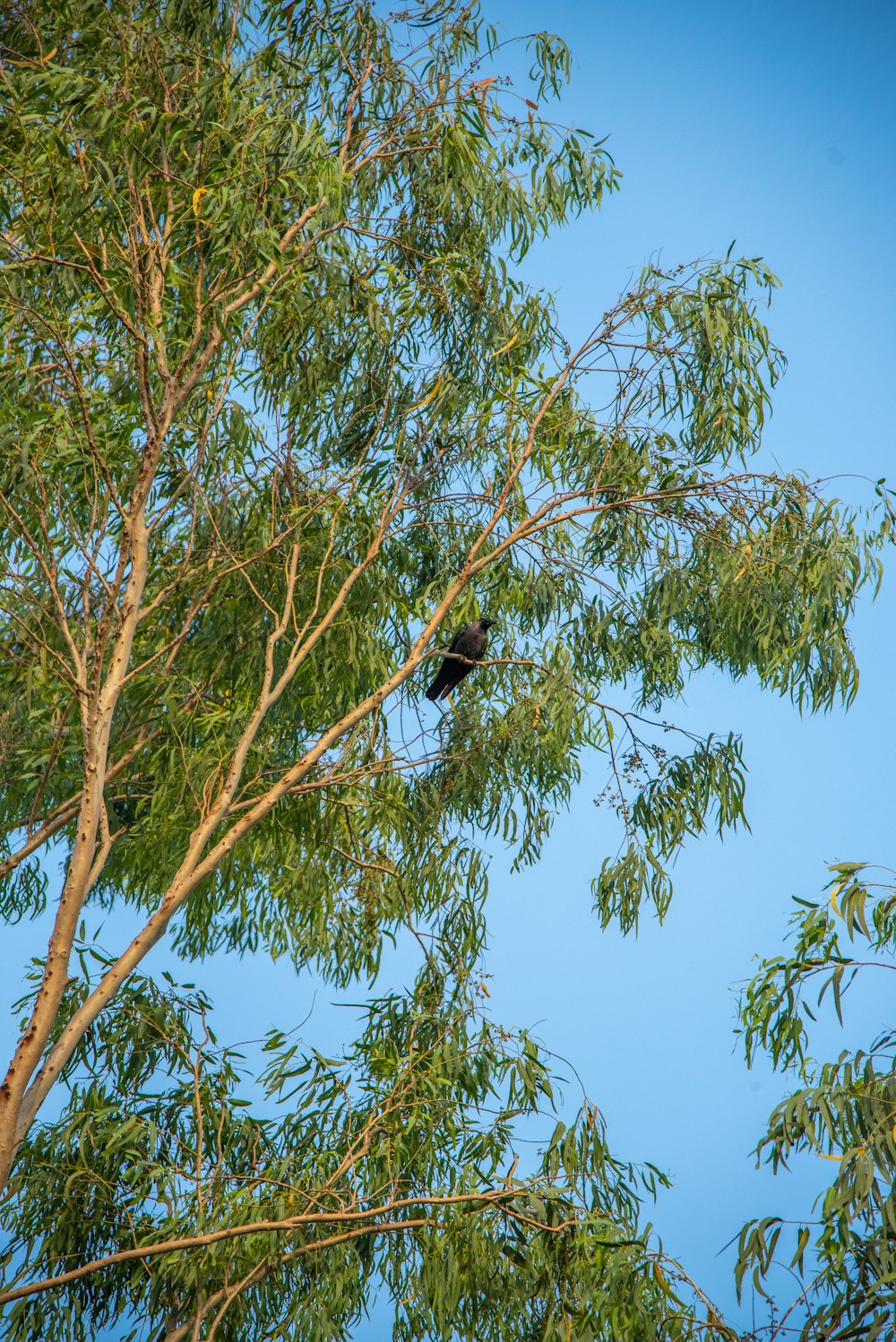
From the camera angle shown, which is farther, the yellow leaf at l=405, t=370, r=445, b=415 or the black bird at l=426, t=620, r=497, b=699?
the black bird at l=426, t=620, r=497, b=699

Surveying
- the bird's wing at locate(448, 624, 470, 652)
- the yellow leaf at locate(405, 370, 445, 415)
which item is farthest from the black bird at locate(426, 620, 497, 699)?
the yellow leaf at locate(405, 370, 445, 415)

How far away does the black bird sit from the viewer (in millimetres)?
4188

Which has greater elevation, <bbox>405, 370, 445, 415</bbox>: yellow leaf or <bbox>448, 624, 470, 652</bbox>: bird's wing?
<bbox>405, 370, 445, 415</bbox>: yellow leaf

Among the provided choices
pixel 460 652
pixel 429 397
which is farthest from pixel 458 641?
pixel 429 397

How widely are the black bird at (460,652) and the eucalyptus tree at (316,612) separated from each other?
83 millimetres

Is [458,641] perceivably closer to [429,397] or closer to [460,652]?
[460,652]

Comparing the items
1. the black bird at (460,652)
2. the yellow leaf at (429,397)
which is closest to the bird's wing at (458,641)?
the black bird at (460,652)

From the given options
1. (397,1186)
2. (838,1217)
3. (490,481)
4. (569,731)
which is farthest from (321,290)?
(838,1217)

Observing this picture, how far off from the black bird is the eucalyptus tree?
8 centimetres

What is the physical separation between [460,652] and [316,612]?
2.21 feet

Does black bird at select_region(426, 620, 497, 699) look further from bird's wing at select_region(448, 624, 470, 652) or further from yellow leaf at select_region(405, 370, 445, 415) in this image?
yellow leaf at select_region(405, 370, 445, 415)

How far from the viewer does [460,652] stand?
4266 millimetres

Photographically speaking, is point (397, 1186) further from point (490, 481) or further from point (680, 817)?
point (490, 481)

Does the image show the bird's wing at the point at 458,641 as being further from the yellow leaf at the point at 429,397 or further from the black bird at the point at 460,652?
the yellow leaf at the point at 429,397
